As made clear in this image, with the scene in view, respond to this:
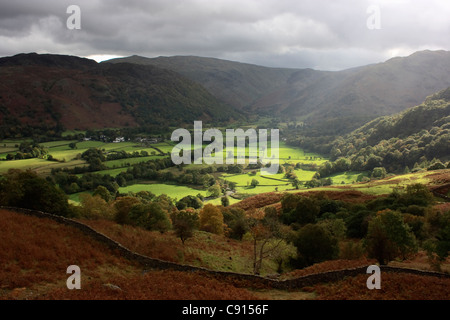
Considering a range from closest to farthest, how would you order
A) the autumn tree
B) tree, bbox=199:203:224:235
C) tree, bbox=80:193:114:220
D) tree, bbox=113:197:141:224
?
the autumn tree → tree, bbox=113:197:141:224 → tree, bbox=80:193:114:220 → tree, bbox=199:203:224:235

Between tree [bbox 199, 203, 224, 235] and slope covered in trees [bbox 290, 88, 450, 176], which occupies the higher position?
slope covered in trees [bbox 290, 88, 450, 176]

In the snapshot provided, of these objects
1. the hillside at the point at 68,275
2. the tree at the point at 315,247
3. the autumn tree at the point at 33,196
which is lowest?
the tree at the point at 315,247

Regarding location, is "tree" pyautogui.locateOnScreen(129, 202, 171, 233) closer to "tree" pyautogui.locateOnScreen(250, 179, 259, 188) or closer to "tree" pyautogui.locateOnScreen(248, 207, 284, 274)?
"tree" pyautogui.locateOnScreen(248, 207, 284, 274)

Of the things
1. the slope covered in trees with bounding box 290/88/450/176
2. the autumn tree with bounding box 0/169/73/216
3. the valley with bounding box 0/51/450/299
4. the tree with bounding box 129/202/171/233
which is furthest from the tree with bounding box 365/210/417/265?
the slope covered in trees with bounding box 290/88/450/176

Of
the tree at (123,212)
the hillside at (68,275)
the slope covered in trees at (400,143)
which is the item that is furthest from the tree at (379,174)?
the hillside at (68,275)

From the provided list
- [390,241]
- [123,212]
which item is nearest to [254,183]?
[123,212]

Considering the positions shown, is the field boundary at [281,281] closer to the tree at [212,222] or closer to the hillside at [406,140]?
the tree at [212,222]
